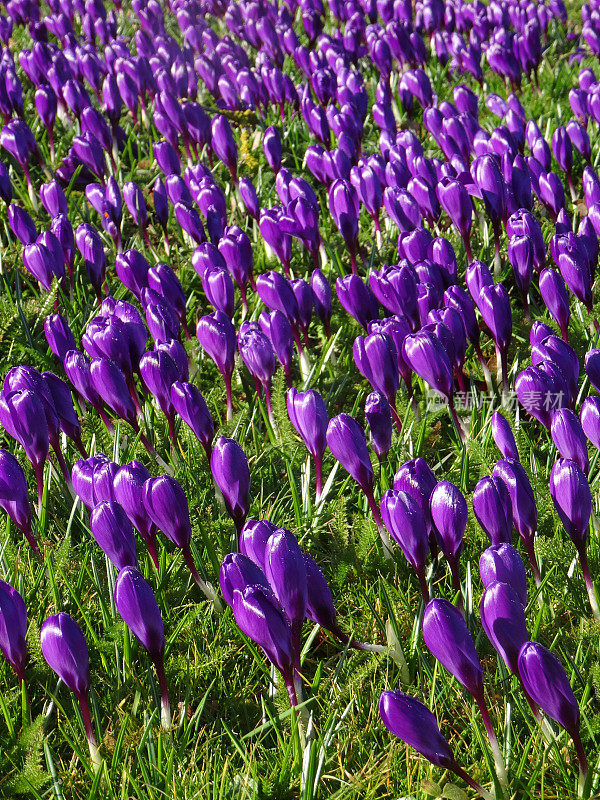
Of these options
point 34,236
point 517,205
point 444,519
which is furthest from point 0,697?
point 517,205

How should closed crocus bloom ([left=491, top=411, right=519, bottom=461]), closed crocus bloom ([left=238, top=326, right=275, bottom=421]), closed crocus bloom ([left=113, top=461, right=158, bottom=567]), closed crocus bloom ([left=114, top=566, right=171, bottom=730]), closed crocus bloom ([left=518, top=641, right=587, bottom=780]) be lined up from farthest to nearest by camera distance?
closed crocus bloom ([left=238, top=326, right=275, bottom=421]), closed crocus bloom ([left=491, top=411, right=519, bottom=461]), closed crocus bloom ([left=113, top=461, right=158, bottom=567]), closed crocus bloom ([left=114, top=566, right=171, bottom=730]), closed crocus bloom ([left=518, top=641, right=587, bottom=780])

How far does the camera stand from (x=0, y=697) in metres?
1.99

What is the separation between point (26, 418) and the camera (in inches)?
92.7

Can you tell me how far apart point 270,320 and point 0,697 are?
4.48 feet

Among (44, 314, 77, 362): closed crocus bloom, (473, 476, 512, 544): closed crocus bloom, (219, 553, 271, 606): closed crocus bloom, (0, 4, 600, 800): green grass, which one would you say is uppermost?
(44, 314, 77, 362): closed crocus bloom

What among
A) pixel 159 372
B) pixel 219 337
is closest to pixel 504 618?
pixel 159 372

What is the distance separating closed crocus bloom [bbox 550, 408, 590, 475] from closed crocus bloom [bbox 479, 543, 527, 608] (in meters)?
0.50

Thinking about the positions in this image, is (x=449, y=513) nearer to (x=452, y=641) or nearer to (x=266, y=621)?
(x=452, y=641)

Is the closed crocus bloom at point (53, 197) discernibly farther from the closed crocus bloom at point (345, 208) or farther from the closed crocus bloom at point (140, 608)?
the closed crocus bloom at point (140, 608)

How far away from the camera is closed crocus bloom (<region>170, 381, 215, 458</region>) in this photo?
2525 mm

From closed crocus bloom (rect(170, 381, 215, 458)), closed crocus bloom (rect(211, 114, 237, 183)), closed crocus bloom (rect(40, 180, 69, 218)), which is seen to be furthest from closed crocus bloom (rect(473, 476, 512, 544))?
closed crocus bloom (rect(211, 114, 237, 183))

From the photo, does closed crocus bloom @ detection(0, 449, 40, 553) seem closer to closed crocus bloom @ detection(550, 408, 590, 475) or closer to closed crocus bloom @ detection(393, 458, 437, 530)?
closed crocus bloom @ detection(393, 458, 437, 530)

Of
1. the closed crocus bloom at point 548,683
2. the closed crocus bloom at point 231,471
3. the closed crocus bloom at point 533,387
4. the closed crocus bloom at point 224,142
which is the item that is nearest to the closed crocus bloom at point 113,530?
the closed crocus bloom at point 231,471

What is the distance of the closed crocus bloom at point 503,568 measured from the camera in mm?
1763
